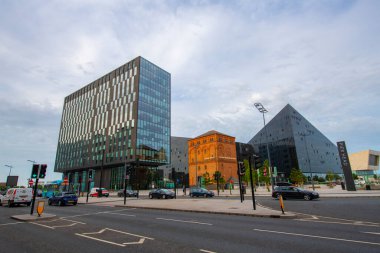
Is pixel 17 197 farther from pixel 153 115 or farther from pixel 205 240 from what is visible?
pixel 153 115

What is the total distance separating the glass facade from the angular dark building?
64.7m

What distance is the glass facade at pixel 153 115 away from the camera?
73.1m

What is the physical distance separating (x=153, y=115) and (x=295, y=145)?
7605 cm

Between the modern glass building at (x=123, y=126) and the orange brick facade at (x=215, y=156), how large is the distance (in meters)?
15.6

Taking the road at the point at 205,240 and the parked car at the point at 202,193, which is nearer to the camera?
the road at the point at 205,240

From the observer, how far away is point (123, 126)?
75.3 meters

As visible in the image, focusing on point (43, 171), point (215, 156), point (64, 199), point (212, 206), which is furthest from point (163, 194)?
point (215, 156)

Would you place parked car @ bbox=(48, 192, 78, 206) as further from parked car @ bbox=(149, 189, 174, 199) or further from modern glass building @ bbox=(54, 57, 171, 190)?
modern glass building @ bbox=(54, 57, 171, 190)

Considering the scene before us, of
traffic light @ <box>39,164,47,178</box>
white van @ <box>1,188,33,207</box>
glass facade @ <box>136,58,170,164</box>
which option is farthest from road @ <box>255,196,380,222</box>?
glass facade @ <box>136,58,170,164</box>

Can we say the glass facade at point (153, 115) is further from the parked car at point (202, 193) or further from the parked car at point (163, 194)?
the parked car at point (202, 193)

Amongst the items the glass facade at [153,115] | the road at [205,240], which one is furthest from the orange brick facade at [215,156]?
the road at [205,240]

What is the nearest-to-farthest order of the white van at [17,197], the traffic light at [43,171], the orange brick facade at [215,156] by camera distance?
the traffic light at [43,171]
the white van at [17,197]
the orange brick facade at [215,156]

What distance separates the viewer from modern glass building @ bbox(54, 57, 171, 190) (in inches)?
2854

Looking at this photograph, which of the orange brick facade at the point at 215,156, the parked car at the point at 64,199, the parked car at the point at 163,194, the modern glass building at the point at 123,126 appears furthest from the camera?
the orange brick facade at the point at 215,156
